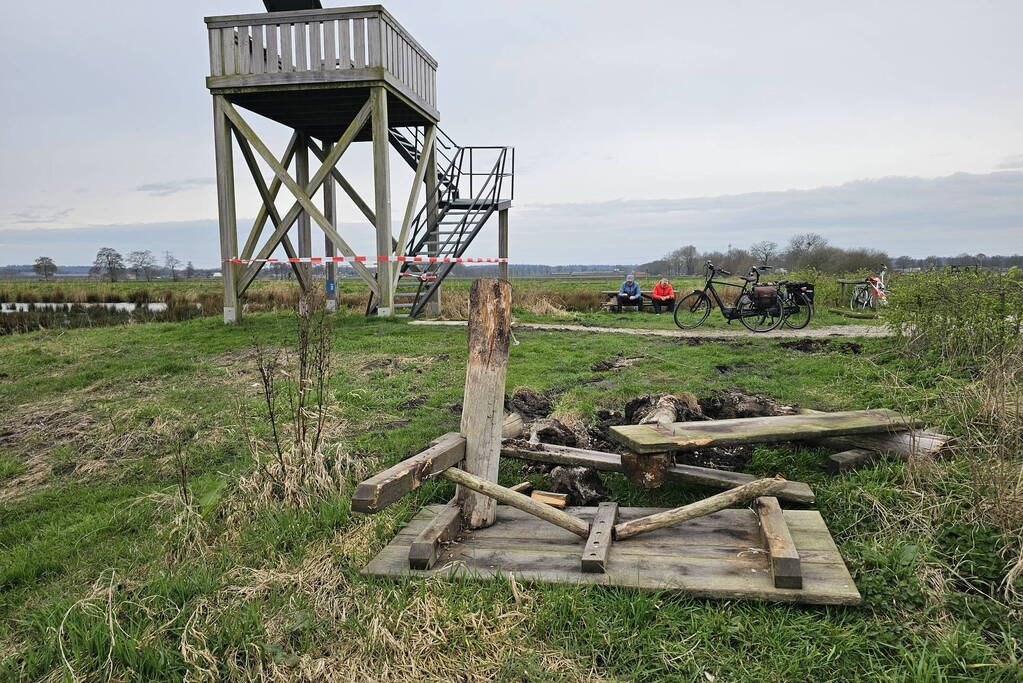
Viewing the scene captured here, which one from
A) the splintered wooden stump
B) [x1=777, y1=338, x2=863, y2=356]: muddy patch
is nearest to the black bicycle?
[x1=777, y1=338, x2=863, y2=356]: muddy patch

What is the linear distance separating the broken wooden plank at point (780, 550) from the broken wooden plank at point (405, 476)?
1.81 metres

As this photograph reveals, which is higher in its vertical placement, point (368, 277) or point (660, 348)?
point (368, 277)

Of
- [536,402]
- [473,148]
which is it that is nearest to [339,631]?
[536,402]

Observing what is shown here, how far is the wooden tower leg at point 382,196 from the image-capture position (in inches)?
523

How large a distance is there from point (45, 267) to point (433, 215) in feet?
174

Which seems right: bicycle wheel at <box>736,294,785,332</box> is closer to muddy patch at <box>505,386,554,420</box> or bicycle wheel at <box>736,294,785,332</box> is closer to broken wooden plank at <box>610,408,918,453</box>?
muddy patch at <box>505,386,554,420</box>

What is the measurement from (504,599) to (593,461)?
169cm

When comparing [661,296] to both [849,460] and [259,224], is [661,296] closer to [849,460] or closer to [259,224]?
[259,224]

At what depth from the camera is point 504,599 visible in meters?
3.29

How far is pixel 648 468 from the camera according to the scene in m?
4.32

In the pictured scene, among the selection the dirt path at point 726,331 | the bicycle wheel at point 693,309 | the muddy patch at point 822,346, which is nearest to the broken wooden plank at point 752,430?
the muddy patch at point 822,346

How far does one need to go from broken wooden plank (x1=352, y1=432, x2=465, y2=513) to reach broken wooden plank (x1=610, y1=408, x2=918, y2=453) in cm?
118

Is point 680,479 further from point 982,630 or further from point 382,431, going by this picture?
point 382,431

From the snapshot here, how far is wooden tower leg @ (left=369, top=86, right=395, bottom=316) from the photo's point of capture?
13289mm
